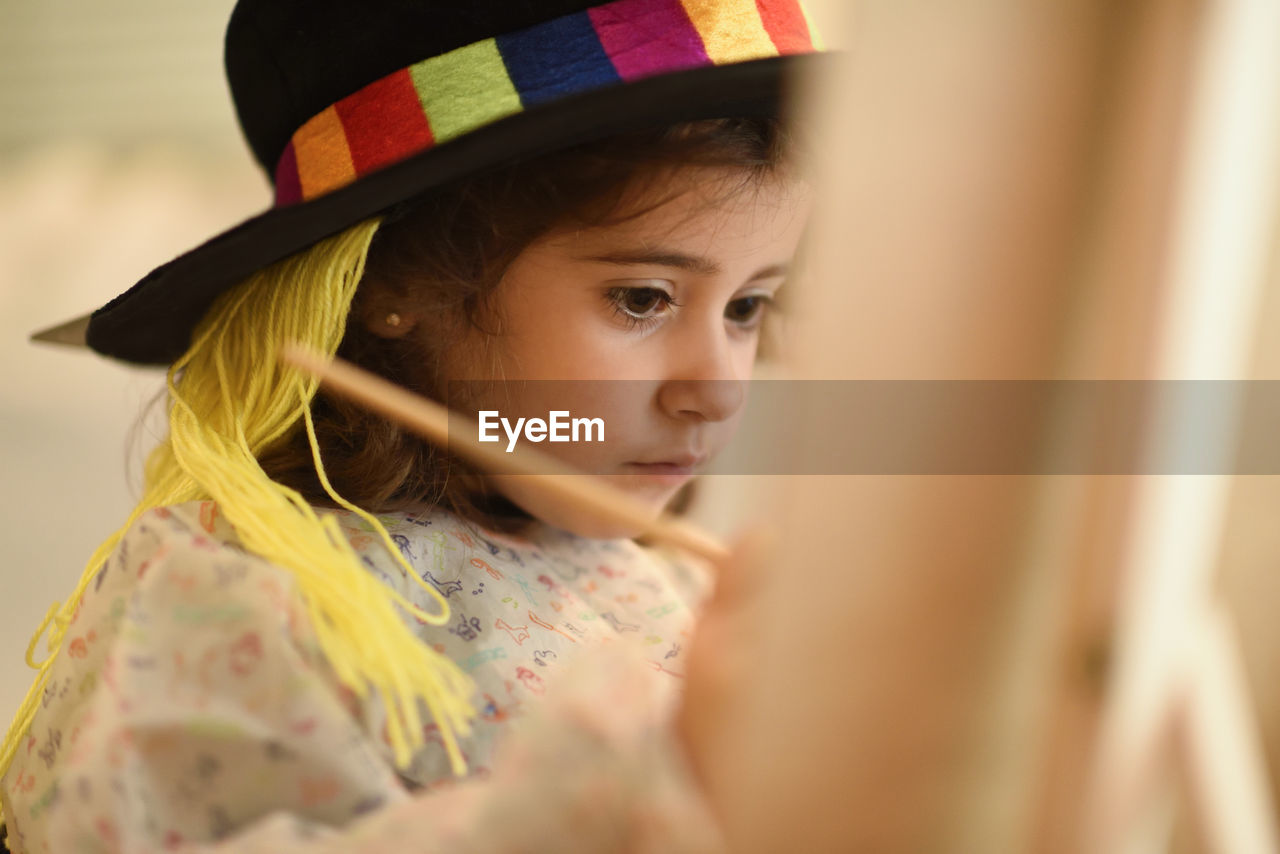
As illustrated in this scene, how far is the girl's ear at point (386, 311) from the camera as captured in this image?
0.66 meters

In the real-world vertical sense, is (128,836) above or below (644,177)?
below

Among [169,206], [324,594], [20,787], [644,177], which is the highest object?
[169,206]

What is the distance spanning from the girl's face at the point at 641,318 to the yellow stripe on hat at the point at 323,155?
0.12m

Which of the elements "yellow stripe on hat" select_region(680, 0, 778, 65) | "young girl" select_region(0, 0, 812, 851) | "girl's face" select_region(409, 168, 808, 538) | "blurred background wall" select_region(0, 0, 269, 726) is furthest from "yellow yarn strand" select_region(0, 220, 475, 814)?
"blurred background wall" select_region(0, 0, 269, 726)

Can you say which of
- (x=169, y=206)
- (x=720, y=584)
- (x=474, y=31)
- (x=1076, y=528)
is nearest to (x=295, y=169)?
(x=474, y=31)

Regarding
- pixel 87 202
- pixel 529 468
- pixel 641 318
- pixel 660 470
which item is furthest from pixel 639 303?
pixel 87 202

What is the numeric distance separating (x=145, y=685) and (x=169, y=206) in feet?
3.79

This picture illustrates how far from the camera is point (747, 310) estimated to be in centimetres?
67

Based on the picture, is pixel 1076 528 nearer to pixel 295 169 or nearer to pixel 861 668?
pixel 861 668

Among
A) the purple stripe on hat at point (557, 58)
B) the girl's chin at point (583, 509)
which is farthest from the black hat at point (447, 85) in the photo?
the girl's chin at point (583, 509)

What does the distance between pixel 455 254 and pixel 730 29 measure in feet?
0.71

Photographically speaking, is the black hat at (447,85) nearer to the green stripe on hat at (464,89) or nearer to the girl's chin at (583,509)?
the green stripe on hat at (464,89)

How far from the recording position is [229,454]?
531mm

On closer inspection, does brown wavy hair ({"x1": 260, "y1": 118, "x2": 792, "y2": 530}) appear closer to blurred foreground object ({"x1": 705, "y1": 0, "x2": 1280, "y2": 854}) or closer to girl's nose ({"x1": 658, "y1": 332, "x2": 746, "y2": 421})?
girl's nose ({"x1": 658, "y1": 332, "x2": 746, "y2": 421})
